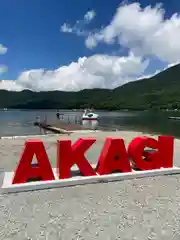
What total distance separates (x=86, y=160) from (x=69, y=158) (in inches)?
29.9

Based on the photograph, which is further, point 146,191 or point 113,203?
point 146,191

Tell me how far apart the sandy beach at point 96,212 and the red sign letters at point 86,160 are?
32.5 inches

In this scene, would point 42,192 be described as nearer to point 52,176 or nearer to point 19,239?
point 52,176

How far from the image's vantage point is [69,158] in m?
9.26

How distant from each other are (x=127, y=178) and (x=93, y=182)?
1.48 m

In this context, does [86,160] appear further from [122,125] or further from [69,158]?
[122,125]

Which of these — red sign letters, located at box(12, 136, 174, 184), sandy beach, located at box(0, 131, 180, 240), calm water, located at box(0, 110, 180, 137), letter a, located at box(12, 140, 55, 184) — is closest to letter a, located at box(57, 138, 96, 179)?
red sign letters, located at box(12, 136, 174, 184)

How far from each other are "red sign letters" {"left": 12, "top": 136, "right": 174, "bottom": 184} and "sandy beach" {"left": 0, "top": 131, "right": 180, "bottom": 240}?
0.83 meters

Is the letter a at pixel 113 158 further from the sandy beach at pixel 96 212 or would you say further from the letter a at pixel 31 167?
the letter a at pixel 31 167

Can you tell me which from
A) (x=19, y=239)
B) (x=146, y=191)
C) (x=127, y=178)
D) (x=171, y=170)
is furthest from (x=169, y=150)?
(x=19, y=239)

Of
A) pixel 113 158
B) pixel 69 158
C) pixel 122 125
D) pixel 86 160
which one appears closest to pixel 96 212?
pixel 69 158

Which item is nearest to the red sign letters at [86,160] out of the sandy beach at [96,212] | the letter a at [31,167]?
the letter a at [31,167]

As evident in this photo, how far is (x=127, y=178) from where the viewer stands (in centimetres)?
980

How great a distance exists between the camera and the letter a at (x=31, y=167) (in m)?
8.66
